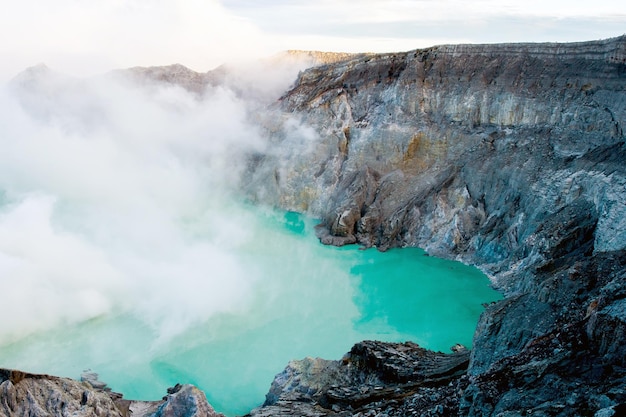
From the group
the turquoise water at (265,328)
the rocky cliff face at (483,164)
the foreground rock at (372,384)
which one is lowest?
the foreground rock at (372,384)

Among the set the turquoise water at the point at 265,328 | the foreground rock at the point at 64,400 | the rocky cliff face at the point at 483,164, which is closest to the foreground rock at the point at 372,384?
the rocky cliff face at the point at 483,164

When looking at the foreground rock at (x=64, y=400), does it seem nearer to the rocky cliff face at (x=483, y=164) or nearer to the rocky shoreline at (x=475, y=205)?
the rocky shoreline at (x=475, y=205)

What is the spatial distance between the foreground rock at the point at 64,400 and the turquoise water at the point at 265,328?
2.47 m

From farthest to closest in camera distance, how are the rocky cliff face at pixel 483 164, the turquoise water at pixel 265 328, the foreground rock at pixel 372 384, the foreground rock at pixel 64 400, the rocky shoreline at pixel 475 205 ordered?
1. the turquoise water at pixel 265 328
2. the rocky cliff face at pixel 483 164
3. the foreground rock at pixel 64 400
4. the foreground rock at pixel 372 384
5. the rocky shoreline at pixel 475 205

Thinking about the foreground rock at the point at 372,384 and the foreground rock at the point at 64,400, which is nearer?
the foreground rock at the point at 372,384

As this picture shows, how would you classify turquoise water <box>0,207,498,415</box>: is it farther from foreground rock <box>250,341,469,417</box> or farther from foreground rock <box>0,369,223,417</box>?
foreground rock <box>0,369,223,417</box>

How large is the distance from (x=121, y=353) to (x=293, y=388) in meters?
7.23

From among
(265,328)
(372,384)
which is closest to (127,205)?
(265,328)

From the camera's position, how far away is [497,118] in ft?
96.9

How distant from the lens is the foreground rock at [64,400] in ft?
41.2

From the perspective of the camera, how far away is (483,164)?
28.8m

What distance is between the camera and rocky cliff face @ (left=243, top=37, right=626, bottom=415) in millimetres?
17359

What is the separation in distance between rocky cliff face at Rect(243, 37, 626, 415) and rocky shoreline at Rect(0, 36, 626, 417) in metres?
0.07

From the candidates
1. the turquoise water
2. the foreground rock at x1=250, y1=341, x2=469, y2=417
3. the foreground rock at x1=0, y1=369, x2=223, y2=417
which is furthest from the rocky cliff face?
the foreground rock at x1=0, y1=369, x2=223, y2=417
